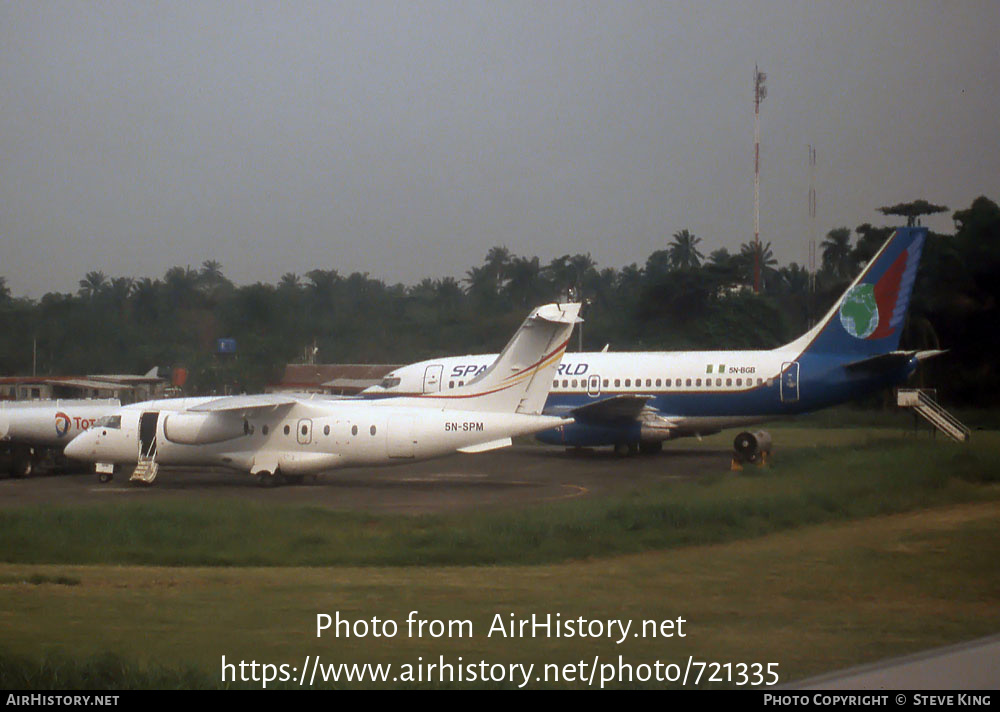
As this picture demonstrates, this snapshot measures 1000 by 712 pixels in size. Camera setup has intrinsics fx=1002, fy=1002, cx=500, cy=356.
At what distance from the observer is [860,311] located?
30.3 metres

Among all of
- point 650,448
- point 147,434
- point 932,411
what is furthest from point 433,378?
point 932,411

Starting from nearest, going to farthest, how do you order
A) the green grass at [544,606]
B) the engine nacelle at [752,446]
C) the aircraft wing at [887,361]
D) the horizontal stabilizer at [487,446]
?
the green grass at [544,606] < the horizontal stabilizer at [487,446] < the aircraft wing at [887,361] < the engine nacelle at [752,446]

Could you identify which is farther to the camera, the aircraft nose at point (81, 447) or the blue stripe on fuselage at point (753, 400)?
the blue stripe on fuselage at point (753, 400)

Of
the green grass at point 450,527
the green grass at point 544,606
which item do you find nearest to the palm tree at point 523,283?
the green grass at point 450,527

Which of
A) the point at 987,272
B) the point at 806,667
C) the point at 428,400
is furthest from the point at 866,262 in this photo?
the point at 806,667

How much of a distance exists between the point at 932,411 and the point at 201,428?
21894 mm

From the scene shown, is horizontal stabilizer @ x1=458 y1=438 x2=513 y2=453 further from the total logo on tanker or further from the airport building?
the total logo on tanker

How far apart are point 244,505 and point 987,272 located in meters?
18.4

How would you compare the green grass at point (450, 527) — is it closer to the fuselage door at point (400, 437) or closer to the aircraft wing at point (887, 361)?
the fuselage door at point (400, 437)

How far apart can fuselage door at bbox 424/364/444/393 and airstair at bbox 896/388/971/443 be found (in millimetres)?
14983

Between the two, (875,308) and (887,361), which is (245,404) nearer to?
(887,361)

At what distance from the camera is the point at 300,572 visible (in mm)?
12977

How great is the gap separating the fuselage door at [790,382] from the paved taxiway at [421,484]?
2.72m

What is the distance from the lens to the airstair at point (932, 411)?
2975 cm
